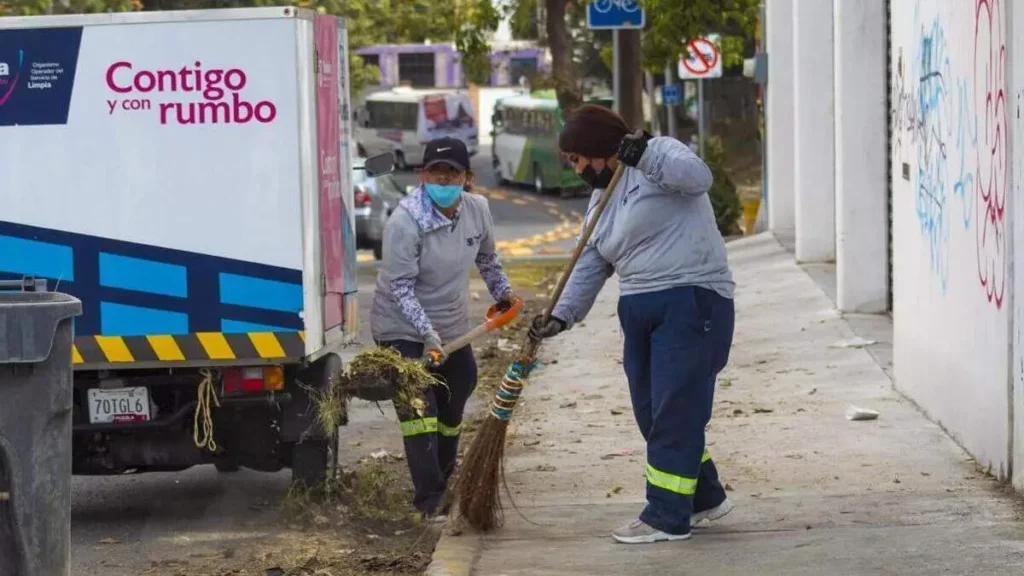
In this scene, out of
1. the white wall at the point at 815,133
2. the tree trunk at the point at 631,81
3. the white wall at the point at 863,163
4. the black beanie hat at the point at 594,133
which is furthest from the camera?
the tree trunk at the point at 631,81

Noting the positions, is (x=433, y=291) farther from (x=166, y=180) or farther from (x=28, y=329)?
(x=28, y=329)

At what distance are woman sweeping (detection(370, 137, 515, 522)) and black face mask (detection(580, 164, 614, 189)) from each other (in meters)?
1.04

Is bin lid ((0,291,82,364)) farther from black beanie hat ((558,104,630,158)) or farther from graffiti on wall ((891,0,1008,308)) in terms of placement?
graffiti on wall ((891,0,1008,308))

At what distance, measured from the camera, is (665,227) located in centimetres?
681

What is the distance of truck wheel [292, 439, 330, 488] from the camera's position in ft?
27.0

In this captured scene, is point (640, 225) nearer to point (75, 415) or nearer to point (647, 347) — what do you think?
point (647, 347)

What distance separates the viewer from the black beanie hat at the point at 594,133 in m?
6.91

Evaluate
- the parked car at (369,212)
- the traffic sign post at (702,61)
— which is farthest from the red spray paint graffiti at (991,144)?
the parked car at (369,212)

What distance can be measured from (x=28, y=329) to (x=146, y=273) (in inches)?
73.3

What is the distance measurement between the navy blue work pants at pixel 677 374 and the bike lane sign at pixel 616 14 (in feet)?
33.8

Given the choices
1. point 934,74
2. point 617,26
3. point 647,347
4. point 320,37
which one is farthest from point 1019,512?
point 617,26

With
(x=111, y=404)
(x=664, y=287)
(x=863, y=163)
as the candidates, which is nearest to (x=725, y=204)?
(x=863, y=163)

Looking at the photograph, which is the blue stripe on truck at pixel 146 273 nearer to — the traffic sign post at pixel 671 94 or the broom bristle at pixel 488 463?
the broom bristle at pixel 488 463

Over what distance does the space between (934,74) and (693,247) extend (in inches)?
126
